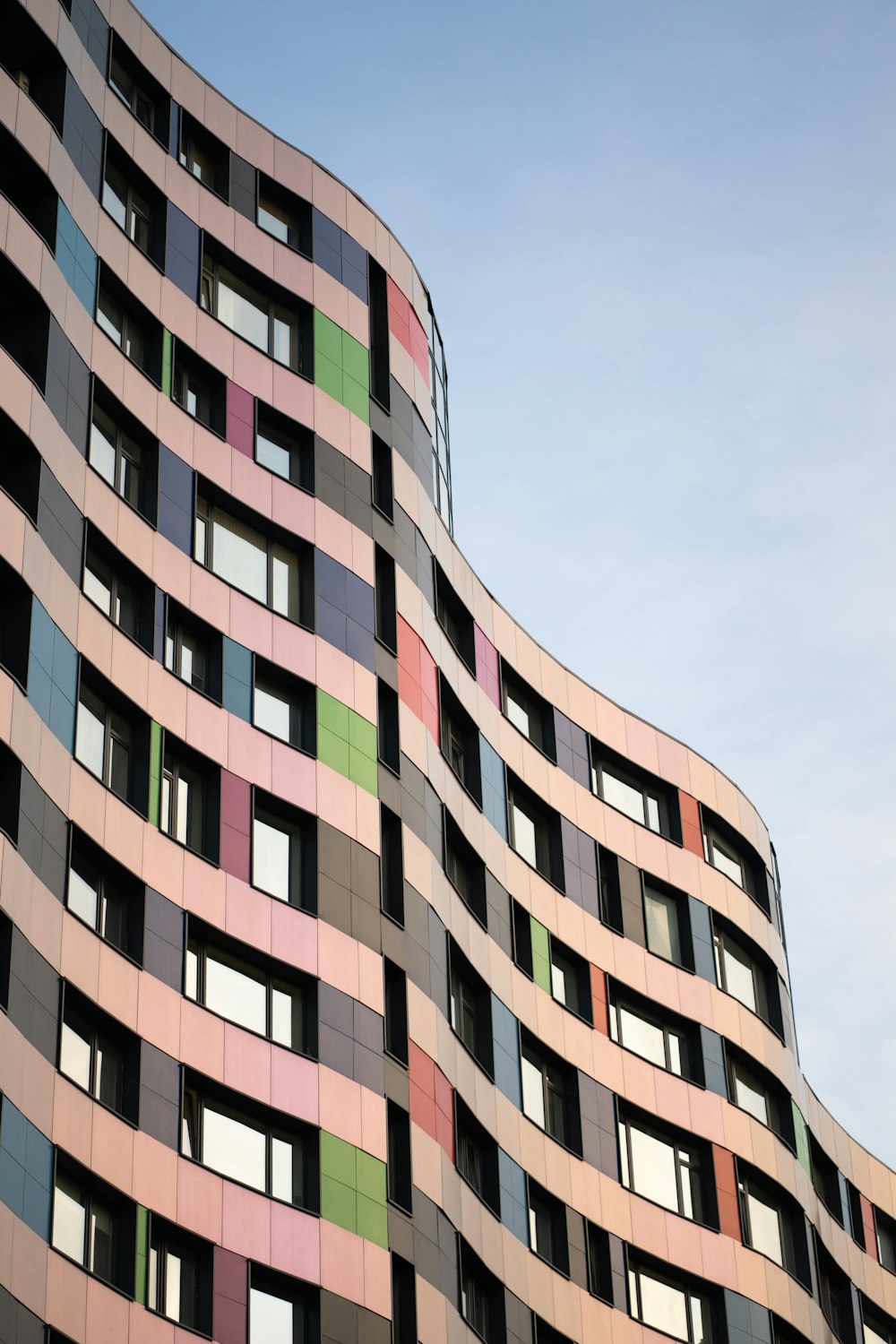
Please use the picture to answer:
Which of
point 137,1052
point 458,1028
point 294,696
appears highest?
point 294,696

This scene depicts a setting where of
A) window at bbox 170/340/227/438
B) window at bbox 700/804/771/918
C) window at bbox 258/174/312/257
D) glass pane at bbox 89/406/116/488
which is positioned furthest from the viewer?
window at bbox 700/804/771/918

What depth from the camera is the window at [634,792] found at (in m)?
61.4

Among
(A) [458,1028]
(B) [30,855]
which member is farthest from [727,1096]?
(B) [30,855]

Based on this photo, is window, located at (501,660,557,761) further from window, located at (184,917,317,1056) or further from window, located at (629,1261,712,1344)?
window, located at (184,917,317,1056)

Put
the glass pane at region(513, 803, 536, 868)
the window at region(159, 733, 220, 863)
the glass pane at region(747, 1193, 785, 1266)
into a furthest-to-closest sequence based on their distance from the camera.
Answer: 1. the glass pane at region(747, 1193, 785, 1266)
2. the glass pane at region(513, 803, 536, 868)
3. the window at region(159, 733, 220, 863)

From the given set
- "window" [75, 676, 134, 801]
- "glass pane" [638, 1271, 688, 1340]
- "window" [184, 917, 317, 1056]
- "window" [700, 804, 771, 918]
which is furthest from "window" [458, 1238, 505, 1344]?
"window" [700, 804, 771, 918]

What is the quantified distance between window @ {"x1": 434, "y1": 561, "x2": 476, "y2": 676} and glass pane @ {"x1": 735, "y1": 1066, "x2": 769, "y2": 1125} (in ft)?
47.2

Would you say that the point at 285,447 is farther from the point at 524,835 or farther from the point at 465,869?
the point at 524,835

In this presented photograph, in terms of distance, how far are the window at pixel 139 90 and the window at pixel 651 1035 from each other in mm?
25666

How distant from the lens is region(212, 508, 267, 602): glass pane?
49.0 m

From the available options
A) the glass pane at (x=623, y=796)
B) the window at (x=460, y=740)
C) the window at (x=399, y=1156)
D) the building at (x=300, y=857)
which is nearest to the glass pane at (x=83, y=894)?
the building at (x=300, y=857)

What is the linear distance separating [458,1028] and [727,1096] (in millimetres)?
11442

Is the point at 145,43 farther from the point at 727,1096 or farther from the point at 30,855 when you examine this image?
the point at 727,1096

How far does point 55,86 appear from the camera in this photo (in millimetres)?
48188
